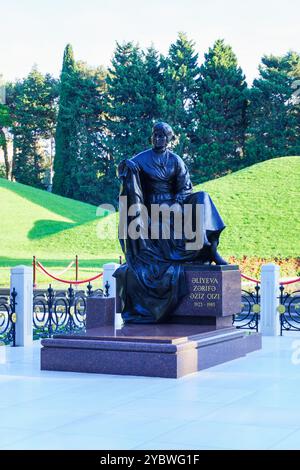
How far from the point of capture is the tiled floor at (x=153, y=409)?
5.41 meters

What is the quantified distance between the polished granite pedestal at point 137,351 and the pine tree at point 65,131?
41.6 meters

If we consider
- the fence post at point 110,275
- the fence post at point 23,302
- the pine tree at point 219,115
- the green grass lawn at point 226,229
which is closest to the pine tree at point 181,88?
the pine tree at point 219,115

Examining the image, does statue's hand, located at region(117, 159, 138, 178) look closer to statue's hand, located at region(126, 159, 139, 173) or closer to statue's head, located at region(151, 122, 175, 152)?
statue's hand, located at region(126, 159, 139, 173)

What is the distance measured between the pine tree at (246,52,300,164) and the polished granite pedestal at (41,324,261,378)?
36400mm

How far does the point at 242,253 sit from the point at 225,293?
1836 centimetres

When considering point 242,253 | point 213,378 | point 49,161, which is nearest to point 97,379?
point 213,378

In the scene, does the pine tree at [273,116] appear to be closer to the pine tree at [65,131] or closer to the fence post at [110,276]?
the pine tree at [65,131]

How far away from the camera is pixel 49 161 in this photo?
55.0 metres

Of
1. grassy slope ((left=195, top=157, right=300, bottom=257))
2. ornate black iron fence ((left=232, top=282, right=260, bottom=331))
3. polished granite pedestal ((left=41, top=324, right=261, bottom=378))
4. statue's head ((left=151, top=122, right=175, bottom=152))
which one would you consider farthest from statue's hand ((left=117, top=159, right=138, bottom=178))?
grassy slope ((left=195, top=157, right=300, bottom=257))

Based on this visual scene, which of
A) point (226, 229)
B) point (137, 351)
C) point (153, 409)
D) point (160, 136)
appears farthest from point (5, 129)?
point (153, 409)

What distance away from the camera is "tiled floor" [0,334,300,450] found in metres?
5.41

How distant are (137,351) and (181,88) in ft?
135
